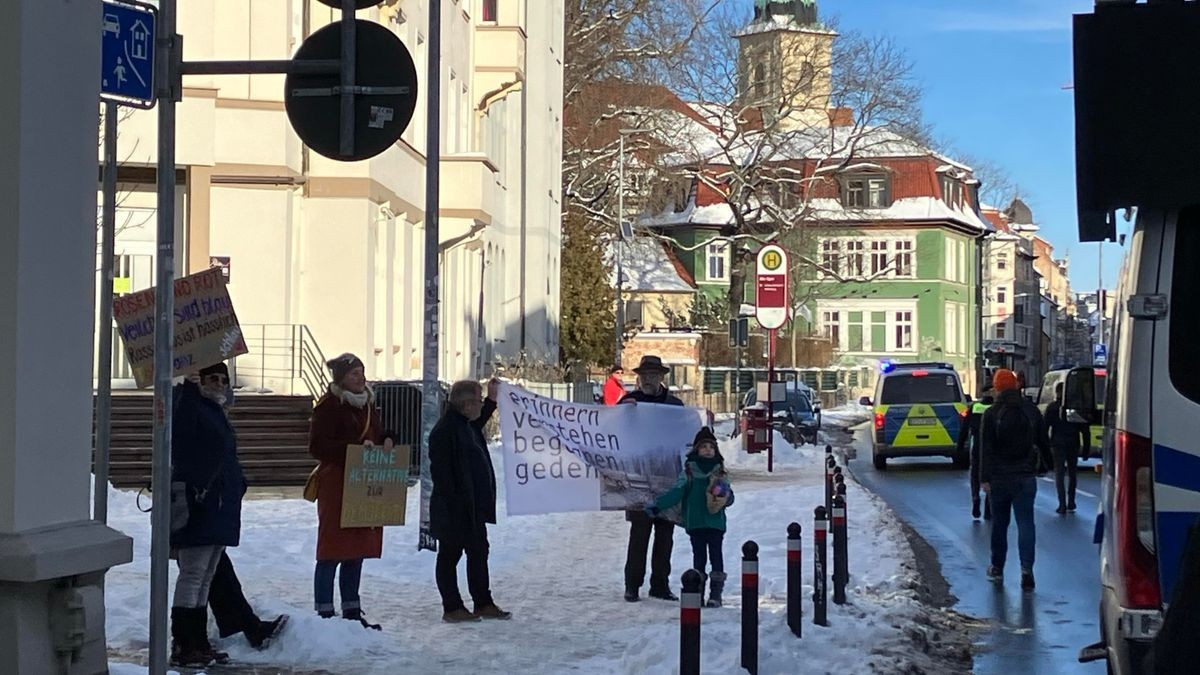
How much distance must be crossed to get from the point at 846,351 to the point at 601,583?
262 ft

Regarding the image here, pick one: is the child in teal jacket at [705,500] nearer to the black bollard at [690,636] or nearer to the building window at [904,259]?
the black bollard at [690,636]

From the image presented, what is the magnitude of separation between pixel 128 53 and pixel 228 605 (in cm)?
377

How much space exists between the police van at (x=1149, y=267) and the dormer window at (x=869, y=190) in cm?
8368

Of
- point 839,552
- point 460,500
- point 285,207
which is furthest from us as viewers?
point 285,207

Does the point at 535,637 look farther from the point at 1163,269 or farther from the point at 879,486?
the point at 879,486

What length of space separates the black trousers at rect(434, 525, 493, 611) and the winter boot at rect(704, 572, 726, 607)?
1.71 m

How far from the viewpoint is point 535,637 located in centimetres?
Result: 1110

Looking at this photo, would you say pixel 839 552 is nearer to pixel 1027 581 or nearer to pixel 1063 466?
pixel 1027 581

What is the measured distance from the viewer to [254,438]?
24547 millimetres

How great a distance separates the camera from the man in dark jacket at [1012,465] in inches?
579

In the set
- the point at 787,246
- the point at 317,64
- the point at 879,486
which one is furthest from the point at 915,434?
the point at 787,246

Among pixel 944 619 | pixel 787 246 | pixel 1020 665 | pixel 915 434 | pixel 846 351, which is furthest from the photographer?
pixel 846 351

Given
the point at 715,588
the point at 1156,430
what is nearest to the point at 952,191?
the point at 715,588

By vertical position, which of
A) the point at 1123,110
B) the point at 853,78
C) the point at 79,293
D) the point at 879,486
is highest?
the point at 853,78
